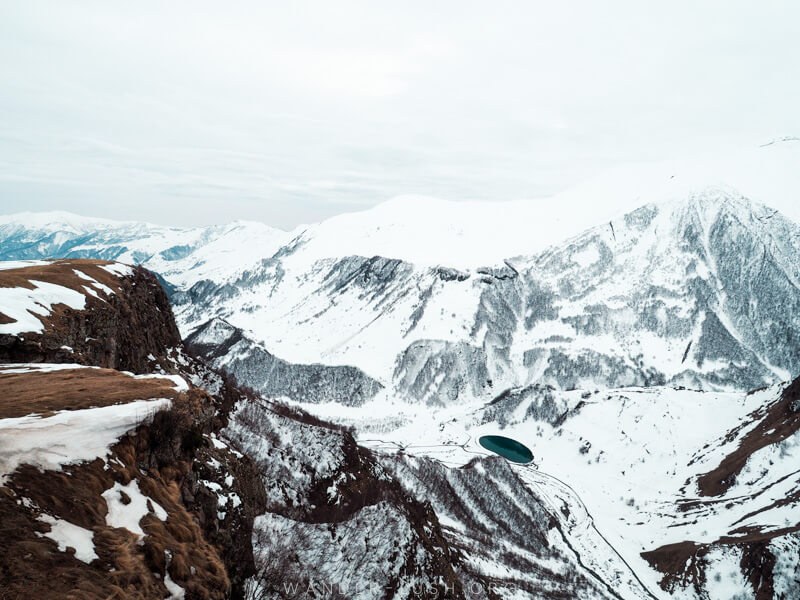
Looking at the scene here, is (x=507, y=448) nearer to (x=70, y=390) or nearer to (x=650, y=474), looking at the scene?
(x=650, y=474)

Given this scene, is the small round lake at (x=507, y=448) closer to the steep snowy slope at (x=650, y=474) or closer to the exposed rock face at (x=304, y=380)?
the steep snowy slope at (x=650, y=474)

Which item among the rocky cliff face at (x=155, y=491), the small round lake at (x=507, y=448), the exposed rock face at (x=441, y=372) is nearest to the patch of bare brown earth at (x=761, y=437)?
the small round lake at (x=507, y=448)

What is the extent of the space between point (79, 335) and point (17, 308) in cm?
484

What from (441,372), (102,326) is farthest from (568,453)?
(102,326)

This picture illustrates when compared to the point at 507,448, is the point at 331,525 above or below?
above

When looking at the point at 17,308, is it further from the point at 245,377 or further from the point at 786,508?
the point at 245,377

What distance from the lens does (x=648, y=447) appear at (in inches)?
4786

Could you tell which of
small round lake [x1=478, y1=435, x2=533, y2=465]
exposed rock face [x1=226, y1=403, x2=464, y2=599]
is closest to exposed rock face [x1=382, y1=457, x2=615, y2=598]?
small round lake [x1=478, y1=435, x2=533, y2=465]

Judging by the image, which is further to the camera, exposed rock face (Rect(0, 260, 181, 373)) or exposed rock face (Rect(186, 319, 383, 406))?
exposed rock face (Rect(186, 319, 383, 406))

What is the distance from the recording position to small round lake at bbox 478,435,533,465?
131 m

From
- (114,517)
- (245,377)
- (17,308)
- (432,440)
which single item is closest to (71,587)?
(114,517)

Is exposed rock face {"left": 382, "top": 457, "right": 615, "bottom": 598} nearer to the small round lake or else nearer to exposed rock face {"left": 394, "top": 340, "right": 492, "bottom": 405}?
the small round lake

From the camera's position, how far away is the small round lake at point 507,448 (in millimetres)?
130800

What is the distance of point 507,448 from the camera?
138250 millimetres
